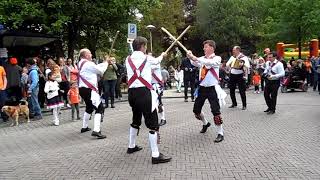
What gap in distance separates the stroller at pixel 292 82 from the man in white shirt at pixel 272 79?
7.87 m

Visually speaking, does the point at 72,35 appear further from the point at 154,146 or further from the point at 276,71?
the point at 154,146

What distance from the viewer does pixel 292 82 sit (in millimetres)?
20875

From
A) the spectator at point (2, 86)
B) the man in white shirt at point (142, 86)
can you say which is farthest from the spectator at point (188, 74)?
the man in white shirt at point (142, 86)

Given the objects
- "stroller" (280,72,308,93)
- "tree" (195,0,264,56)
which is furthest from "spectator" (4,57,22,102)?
"tree" (195,0,264,56)

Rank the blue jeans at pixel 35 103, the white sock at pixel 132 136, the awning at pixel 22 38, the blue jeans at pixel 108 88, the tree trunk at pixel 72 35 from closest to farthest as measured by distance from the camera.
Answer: the white sock at pixel 132 136 → the blue jeans at pixel 35 103 → the blue jeans at pixel 108 88 → the awning at pixel 22 38 → the tree trunk at pixel 72 35

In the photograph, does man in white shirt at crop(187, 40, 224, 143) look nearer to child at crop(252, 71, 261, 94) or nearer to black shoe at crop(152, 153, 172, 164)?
black shoe at crop(152, 153, 172, 164)

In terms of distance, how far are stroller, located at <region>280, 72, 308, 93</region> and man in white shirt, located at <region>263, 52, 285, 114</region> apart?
7875 millimetres

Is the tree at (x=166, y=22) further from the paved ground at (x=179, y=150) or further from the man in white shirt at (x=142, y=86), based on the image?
the man in white shirt at (x=142, y=86)

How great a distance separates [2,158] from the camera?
27.7ft

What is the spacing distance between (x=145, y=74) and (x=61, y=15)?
11709 millimetres

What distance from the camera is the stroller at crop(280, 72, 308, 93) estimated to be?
68.3ft

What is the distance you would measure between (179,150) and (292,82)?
1376 cm

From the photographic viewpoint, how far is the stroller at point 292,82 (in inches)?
820

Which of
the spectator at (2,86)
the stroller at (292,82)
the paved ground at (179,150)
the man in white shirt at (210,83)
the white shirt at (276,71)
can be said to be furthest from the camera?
the stroller at (292,82)
